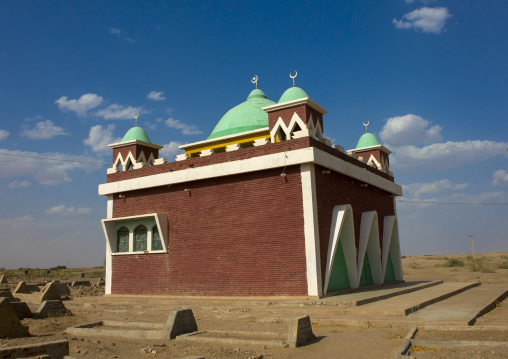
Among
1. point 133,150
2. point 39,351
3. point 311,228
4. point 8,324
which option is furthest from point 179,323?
point 133,150

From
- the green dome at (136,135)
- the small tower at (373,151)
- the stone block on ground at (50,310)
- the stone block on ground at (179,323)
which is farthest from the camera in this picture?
the small tower at (373,151)

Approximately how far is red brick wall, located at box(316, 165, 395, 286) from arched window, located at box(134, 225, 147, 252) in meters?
7.85

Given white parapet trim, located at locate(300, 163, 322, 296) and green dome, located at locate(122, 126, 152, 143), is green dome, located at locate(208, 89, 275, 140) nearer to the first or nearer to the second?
green dome, located at locate(122, 126, 152, 143)

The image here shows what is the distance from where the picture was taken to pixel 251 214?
1455cm

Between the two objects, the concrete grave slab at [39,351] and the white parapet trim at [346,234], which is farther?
the white parapet trim at [346,234]

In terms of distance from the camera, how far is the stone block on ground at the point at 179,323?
876 centimetres

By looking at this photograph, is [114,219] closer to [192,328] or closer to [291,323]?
[192,328]

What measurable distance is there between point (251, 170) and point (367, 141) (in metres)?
9.44

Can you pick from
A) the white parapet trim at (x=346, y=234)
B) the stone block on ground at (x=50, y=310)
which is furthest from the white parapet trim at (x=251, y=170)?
the stone block on ground at (x=50, y=310)

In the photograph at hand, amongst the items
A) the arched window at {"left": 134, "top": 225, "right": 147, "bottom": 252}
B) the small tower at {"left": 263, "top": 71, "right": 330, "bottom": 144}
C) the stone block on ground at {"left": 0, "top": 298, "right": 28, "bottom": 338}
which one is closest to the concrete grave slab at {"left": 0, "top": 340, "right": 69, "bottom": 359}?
the stone block on ground at {"left": 0, "top": 298, "right": 28, "bottom": 338}

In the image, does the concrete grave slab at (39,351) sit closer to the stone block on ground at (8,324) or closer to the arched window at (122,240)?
the stone block on ground at (8,324)

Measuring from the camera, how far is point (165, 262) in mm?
16547

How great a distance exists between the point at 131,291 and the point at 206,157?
6.51 m

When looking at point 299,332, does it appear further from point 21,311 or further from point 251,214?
point 21,311
